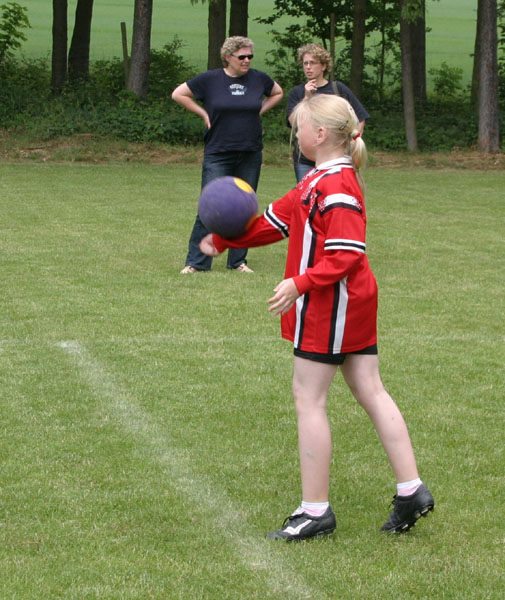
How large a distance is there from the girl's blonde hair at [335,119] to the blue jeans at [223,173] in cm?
557

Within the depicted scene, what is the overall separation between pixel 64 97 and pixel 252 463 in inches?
895

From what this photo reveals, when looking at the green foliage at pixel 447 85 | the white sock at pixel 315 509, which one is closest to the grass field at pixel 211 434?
the white sock at pixel 315 509

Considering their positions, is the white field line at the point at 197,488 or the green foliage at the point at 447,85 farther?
the green foliage at the point at 447,85

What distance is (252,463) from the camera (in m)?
4.91

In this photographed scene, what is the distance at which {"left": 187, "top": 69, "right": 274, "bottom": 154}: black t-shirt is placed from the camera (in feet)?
31.6

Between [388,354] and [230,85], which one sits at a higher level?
[230,85]

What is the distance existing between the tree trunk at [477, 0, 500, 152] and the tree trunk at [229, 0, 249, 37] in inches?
270

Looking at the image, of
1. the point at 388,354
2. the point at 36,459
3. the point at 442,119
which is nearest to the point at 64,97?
the point at 442,119

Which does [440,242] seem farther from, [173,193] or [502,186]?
[502,186]

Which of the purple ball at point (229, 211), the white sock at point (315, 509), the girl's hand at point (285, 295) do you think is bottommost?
the white sock at point (315, 509)

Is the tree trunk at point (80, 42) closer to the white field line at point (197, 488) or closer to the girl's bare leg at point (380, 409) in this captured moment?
the white field line at point (197, 488)

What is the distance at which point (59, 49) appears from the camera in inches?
1139

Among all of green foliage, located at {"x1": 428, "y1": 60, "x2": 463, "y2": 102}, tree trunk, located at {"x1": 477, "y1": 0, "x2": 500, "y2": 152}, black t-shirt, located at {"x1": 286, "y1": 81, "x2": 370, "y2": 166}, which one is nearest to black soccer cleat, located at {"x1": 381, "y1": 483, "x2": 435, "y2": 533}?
black t-shirt, located at {"x1": 286, "y1": 81, "x2": 370, "y2": 166}

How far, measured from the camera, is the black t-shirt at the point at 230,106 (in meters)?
9.64
